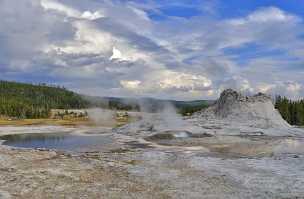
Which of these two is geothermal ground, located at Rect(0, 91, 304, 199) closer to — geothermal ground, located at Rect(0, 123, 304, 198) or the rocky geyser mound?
geothermal ground, located at Rect(0, 123, 304, 198)

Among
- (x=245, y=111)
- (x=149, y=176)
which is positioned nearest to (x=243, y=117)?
(x=245, y=111)

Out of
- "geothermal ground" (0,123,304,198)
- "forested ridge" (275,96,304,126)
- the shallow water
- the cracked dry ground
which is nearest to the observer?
the cracked dry ground

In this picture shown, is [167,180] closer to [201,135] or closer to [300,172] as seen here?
[300,172]

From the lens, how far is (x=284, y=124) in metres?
68.6

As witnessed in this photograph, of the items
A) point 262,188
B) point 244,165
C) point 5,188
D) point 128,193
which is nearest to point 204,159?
point 244,165

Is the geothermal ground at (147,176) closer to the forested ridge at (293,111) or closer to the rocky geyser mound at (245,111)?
the rocky geyser mound at (245,111)

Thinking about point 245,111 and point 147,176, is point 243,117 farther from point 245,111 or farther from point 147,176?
point 147,176

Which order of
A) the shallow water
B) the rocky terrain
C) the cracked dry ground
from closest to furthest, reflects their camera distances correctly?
the cracked dry ground < the shallow water < the rocky terrain

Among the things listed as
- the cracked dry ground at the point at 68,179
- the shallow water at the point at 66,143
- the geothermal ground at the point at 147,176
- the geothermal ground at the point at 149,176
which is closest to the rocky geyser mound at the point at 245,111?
the shallow water at the point at 66,143

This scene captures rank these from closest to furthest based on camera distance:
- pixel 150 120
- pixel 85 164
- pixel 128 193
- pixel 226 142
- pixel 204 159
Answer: pixel 128 193, pixel 85 164, pixel 204 159, pixel 226 142, pixel 150 120

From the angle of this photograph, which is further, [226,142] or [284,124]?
[284,124]

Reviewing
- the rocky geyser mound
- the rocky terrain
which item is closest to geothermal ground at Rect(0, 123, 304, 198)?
the rocky terrain

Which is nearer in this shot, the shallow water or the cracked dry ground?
the cracked dry ground

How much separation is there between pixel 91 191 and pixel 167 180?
443cm
